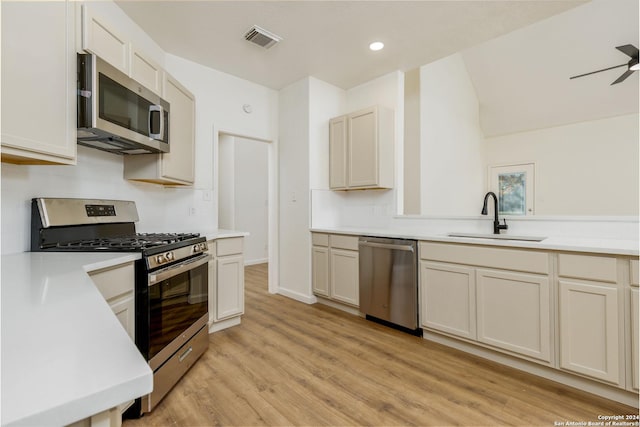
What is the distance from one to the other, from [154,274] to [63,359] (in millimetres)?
1311

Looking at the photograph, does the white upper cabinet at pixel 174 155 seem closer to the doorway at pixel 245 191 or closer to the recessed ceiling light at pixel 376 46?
the recessed ceiling light at pixel 376 46

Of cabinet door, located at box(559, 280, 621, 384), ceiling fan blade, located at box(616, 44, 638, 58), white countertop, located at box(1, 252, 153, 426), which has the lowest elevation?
cabinet door, located at box(559, 280, 621, 384)

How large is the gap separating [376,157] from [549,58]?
149 inches

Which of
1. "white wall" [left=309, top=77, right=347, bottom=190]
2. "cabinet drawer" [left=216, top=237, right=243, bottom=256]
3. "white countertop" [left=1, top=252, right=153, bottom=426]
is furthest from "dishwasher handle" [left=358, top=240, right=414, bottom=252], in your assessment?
"white countertop" [left=1, top=252, right=153, bottom=426]

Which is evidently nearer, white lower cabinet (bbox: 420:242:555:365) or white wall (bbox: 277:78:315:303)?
white lower cabinet (bbox: 420:242:555:365)

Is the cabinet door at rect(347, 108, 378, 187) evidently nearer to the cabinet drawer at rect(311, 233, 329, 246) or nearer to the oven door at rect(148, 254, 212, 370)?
the cabinet drawer at rect(311, 233, 329, 246)

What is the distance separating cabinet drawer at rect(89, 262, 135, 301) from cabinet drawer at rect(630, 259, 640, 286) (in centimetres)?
265

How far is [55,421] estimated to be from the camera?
37cm

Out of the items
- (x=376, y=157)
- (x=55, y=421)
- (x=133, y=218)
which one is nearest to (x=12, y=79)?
(x=133, y=218)

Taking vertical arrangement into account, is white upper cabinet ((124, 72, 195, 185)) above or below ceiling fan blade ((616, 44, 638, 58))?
below

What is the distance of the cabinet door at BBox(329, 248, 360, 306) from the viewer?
123 inches

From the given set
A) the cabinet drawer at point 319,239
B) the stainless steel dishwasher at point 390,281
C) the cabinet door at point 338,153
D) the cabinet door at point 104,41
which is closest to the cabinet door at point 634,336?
the stainless steel dishwasher at point 390,281

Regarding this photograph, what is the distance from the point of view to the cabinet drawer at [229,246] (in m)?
2.70

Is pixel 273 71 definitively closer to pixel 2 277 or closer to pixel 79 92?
pixel 79 92
